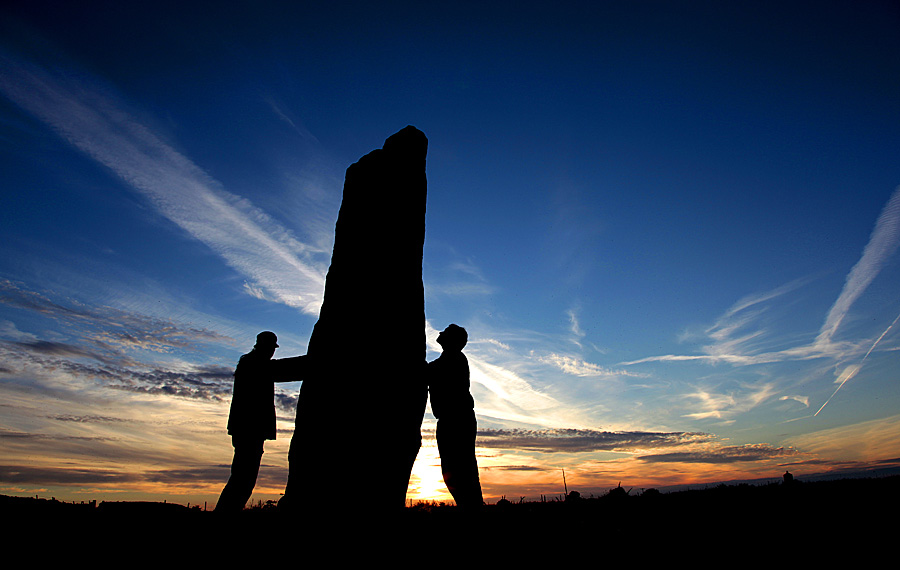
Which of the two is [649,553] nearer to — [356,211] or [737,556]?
[737,556]

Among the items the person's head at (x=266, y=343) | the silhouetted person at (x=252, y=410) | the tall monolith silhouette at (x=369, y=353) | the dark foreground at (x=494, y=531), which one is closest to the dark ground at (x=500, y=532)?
the dark foreground at (x=494, y=531)

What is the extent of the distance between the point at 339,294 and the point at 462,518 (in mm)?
4661

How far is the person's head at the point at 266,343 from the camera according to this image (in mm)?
10023

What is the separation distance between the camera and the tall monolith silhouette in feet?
24.4

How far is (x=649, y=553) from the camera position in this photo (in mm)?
5121

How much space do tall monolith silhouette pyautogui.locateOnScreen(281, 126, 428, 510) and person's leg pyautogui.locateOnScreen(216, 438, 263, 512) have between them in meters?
2.09

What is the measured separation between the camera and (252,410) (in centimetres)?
939

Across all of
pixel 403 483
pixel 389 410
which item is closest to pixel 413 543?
pixel 403 483

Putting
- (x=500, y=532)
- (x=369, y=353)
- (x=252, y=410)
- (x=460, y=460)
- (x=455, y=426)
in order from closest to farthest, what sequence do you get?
(x=500, y=532) < (x=369, y=353) < (x=252, y=410) < (x=460, y=460) < (x=455, y=426)

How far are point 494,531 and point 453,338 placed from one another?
→ 474 cm

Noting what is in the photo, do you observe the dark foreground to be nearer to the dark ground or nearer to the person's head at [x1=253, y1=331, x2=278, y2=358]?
the dark ground

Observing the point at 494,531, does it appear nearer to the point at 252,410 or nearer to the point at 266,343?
the point at 252,410

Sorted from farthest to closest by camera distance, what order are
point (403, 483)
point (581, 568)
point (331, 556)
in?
point (403, 483), point (331, 556), point (581, 568)

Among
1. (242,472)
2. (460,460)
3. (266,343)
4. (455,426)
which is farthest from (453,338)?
(242,472)
